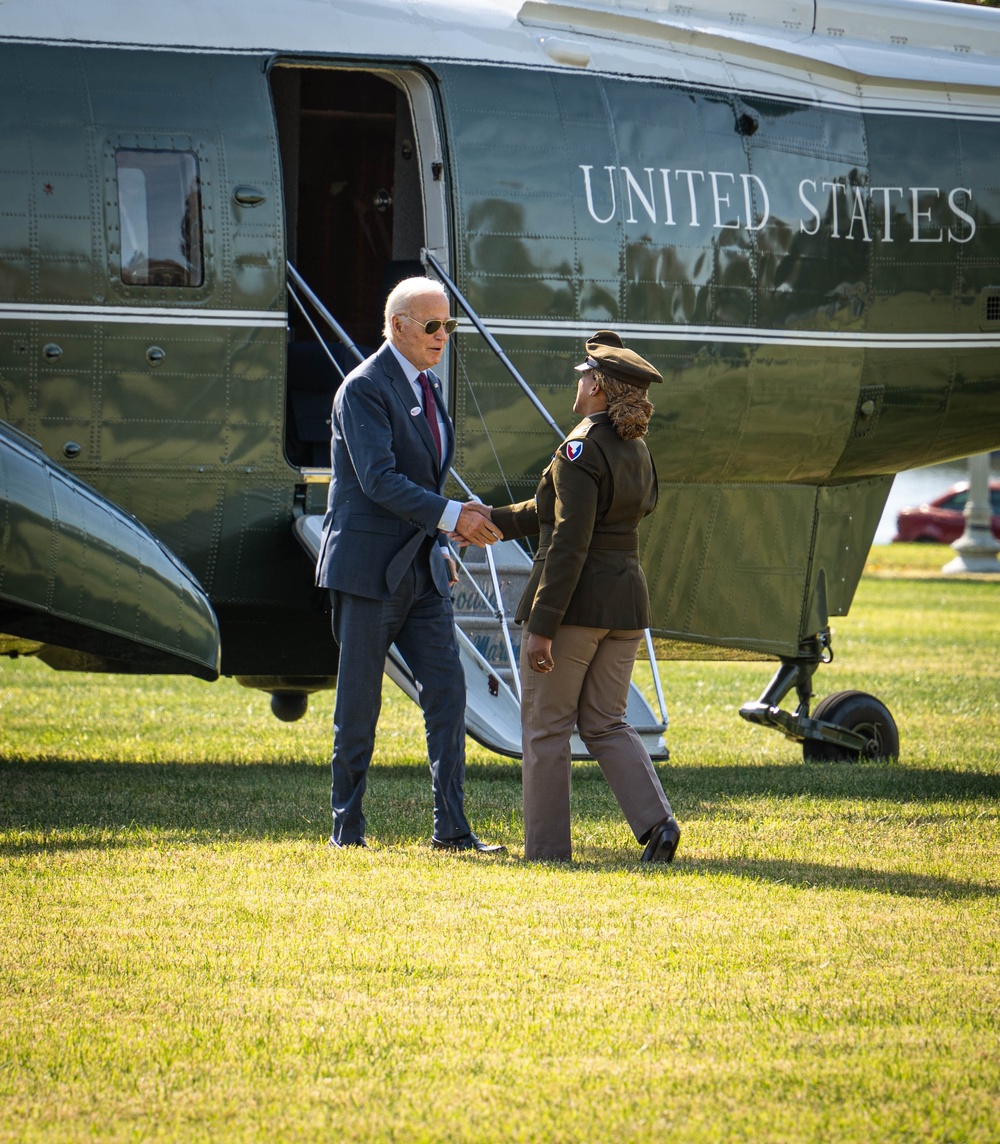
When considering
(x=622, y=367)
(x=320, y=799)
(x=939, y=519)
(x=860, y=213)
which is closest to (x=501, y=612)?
(x=320, y=799)

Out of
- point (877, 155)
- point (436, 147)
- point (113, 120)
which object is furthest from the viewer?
point (877, 155)

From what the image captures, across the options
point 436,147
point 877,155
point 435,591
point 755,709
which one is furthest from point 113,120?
point 755,709

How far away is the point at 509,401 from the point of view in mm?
9266

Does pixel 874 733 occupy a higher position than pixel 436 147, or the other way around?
pixel 436 147

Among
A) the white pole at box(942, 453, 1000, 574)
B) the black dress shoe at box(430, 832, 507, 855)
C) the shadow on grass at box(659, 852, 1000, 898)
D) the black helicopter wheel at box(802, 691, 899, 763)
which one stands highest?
the shadow on grass at box(659, 852, 1000, 898)

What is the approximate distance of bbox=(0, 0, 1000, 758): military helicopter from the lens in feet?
27.4

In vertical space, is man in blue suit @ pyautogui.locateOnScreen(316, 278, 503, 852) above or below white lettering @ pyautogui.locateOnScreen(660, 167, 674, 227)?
below

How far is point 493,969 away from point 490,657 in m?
3.89

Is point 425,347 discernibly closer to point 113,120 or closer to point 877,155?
point 113,120

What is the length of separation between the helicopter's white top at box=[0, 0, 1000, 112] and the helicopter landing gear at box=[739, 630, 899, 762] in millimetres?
3365

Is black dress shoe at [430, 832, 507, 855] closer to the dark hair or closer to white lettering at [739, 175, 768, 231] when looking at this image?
the dark hair

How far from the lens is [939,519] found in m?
41.6

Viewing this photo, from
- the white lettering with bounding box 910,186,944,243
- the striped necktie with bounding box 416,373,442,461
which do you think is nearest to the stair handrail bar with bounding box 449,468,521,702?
the striped necktie with bounding box 416,373,442,461

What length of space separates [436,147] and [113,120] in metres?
1.68
